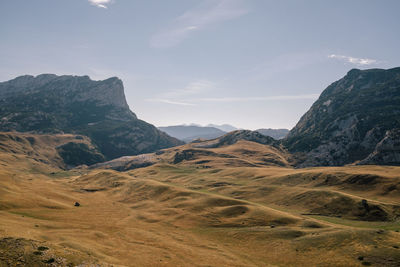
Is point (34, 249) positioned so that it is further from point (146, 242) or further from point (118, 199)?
point (118, 199)

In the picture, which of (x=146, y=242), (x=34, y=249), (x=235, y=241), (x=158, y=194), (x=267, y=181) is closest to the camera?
(x=34, y=249)

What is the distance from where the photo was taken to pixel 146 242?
72812mm

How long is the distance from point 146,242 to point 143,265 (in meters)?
18.7

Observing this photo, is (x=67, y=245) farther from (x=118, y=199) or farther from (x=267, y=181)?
(x=267, y=181)

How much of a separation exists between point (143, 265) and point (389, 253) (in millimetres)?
51846

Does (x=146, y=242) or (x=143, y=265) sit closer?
(x=143, y=265)

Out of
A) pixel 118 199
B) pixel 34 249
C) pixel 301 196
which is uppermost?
pixel 34 249

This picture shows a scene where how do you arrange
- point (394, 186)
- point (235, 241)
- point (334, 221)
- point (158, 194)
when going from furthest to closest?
point (158, 194)
point (394, 186)
point (334, 221)
point (235, 241)

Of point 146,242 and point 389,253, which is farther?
point 146,242

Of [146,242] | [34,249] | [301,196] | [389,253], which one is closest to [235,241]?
[146,242]

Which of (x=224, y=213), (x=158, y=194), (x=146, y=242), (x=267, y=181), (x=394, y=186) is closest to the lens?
(x=146, y=242)

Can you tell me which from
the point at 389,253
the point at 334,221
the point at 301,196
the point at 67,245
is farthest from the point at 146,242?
the point at 301,196

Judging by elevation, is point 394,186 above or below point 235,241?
above

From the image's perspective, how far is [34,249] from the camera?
43.4 metres
